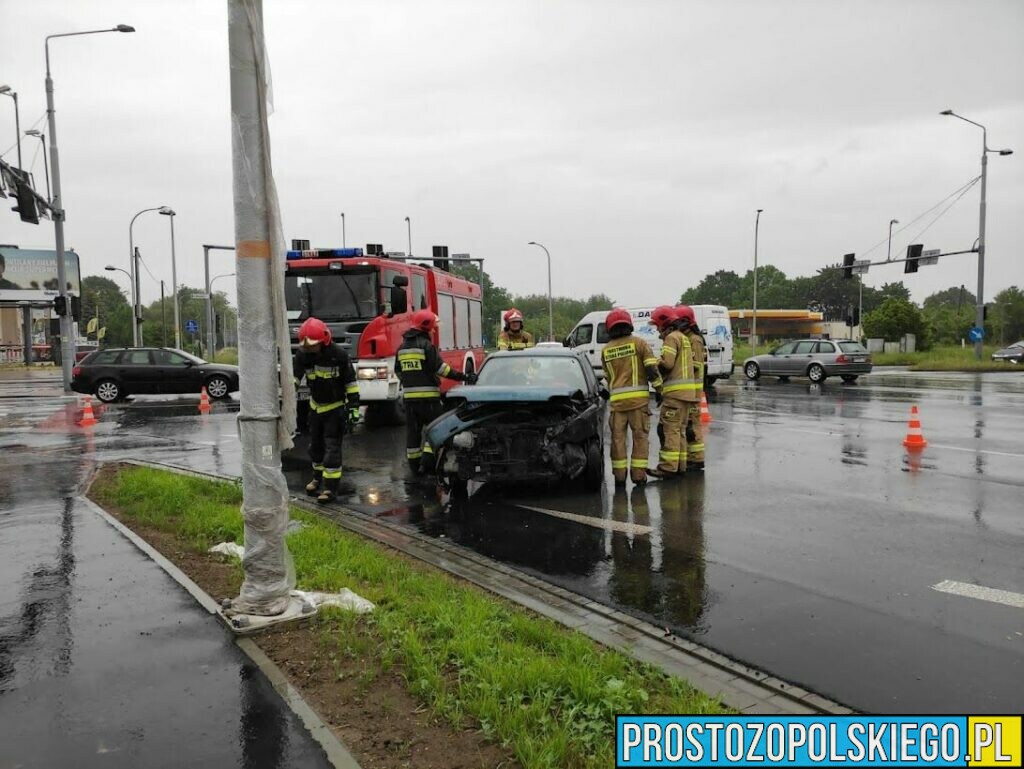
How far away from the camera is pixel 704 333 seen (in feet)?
73.7

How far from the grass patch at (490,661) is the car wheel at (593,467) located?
259 cm

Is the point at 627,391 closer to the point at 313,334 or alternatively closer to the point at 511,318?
the point at 313,334

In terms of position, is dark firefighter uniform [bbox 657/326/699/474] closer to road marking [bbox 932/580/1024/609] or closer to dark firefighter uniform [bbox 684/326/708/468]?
dark firefighter uniform [bbox 684/326/708/468]

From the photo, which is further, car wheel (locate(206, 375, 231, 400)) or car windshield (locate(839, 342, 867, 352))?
car windshield (locate(839, 342, 867, 352))

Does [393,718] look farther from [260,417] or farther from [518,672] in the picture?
[260,417]

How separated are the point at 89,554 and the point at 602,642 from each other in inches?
164

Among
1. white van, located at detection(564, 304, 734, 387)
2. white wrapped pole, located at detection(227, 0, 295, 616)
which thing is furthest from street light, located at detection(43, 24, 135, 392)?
white wrapped pole, located at detection(227, 0, 295, 616)

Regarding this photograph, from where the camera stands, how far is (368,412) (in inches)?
608

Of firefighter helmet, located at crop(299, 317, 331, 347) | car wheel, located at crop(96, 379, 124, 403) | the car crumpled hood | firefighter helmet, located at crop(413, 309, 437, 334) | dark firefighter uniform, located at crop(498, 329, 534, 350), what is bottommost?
car wheel, located at crop(96, 379, 124, 403)

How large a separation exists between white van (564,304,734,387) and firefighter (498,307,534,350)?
8.58 metres

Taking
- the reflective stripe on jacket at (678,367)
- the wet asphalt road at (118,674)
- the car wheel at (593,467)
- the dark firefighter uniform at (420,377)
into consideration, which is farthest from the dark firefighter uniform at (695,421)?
the wet asphalt road at (118,674)

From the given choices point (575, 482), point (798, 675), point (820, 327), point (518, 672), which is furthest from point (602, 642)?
point (820, 327)

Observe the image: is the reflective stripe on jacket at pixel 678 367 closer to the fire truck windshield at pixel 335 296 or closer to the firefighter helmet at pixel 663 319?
the firefighter helmet at pixel 663 319

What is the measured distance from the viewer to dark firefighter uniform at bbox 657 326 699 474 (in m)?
8.98
